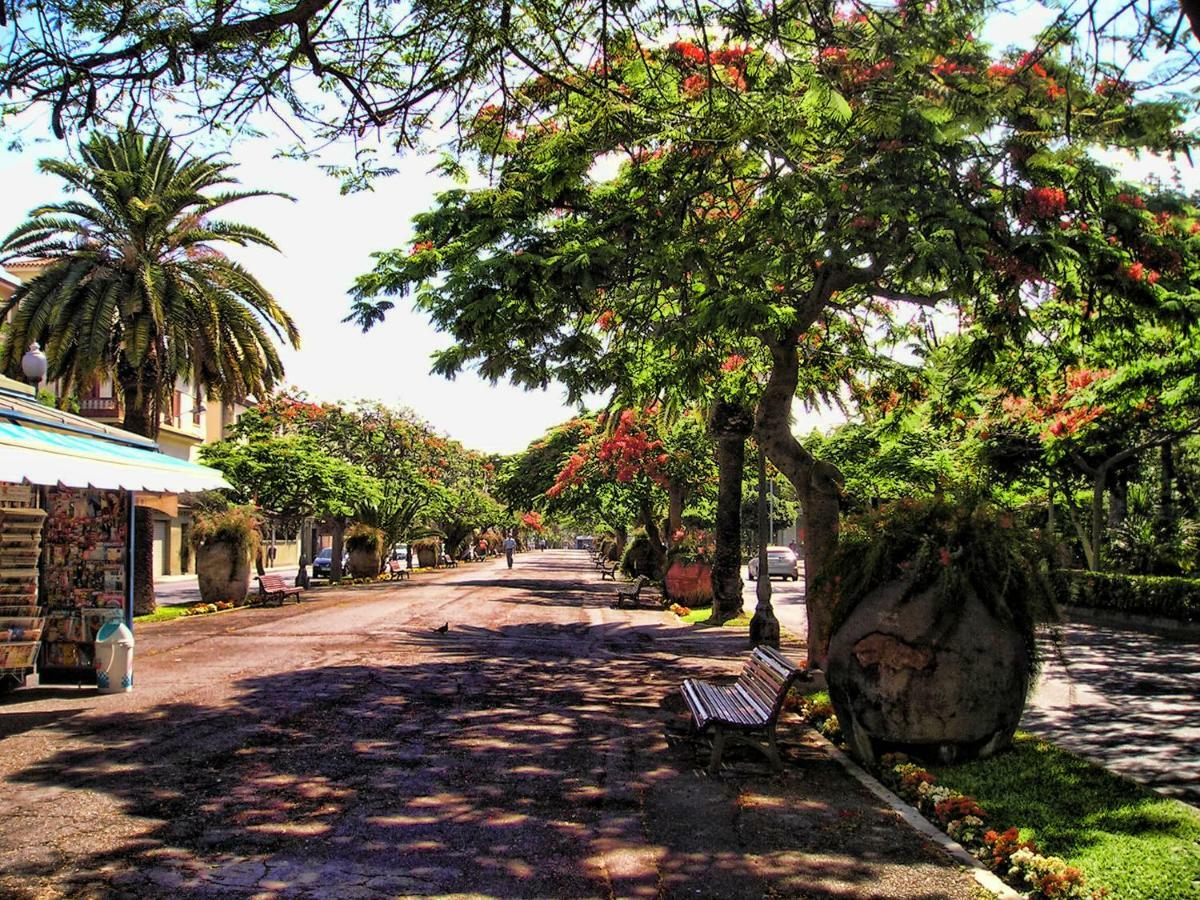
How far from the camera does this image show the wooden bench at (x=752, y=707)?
7266 mm

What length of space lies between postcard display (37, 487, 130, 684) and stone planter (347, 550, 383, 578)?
26663 millimetres

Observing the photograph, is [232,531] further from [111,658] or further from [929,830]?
[929,830]

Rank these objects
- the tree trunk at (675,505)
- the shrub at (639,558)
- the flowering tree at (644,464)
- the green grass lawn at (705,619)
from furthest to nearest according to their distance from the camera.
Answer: the shrub at (639,558)
the tree trunk at (675,505)
the flowering tree at (644,464)
the green grass lawn at (705,619)

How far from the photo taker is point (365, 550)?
1458 inches

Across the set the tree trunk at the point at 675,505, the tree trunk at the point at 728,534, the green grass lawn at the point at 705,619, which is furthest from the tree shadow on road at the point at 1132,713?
the tree trunk at the point at 675,505

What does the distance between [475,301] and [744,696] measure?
4730 millimetres

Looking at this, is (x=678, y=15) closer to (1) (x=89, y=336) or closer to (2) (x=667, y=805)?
(2) (x=667, y=805)

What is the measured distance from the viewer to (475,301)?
985cm

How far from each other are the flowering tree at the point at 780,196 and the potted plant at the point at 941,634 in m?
1.43

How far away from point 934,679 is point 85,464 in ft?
25.0

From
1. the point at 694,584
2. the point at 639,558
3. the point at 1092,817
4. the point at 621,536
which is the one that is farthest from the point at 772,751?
the point at 621,536

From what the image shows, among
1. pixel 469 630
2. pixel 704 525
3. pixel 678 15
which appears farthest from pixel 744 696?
pixel 704 525

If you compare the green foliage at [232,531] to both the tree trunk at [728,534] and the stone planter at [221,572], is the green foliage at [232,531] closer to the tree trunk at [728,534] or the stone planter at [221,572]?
the stone planter at [221,572]

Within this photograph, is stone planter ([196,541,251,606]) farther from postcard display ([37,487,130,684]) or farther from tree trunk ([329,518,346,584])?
postcard display ([37,487,130,684])
